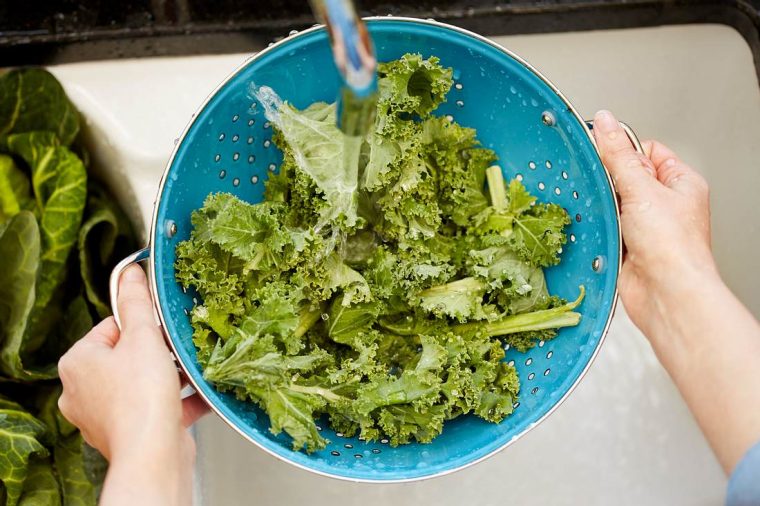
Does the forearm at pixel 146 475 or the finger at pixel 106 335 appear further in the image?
the finger at pixel 106 335

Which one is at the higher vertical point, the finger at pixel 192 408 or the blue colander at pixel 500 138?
the blue colander at pixel 500 138

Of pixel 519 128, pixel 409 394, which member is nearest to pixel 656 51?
pixel 519 128

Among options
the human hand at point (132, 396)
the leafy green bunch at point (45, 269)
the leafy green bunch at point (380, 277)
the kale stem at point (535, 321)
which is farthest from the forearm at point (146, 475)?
the kale stem at point (535, 321)

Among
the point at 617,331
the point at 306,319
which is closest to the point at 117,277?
the point at 306,319

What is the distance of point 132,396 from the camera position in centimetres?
92

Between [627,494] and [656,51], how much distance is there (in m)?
0.91

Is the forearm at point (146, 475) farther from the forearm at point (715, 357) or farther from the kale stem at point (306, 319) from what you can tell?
the forearm at point (715, 357)

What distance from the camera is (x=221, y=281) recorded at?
3.62 ft

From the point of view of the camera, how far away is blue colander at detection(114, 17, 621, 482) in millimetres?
1028

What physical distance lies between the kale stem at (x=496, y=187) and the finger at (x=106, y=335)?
2.05 feet

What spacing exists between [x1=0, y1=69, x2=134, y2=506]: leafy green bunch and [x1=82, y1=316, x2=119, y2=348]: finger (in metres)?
0.26

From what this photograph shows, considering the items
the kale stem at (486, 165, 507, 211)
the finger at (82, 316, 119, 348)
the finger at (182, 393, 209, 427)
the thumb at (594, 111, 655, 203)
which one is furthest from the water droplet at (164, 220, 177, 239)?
the thumb at (594, 111, 655, 203)

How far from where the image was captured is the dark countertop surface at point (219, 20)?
4.53 ft

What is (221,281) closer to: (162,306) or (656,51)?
(162,306)
